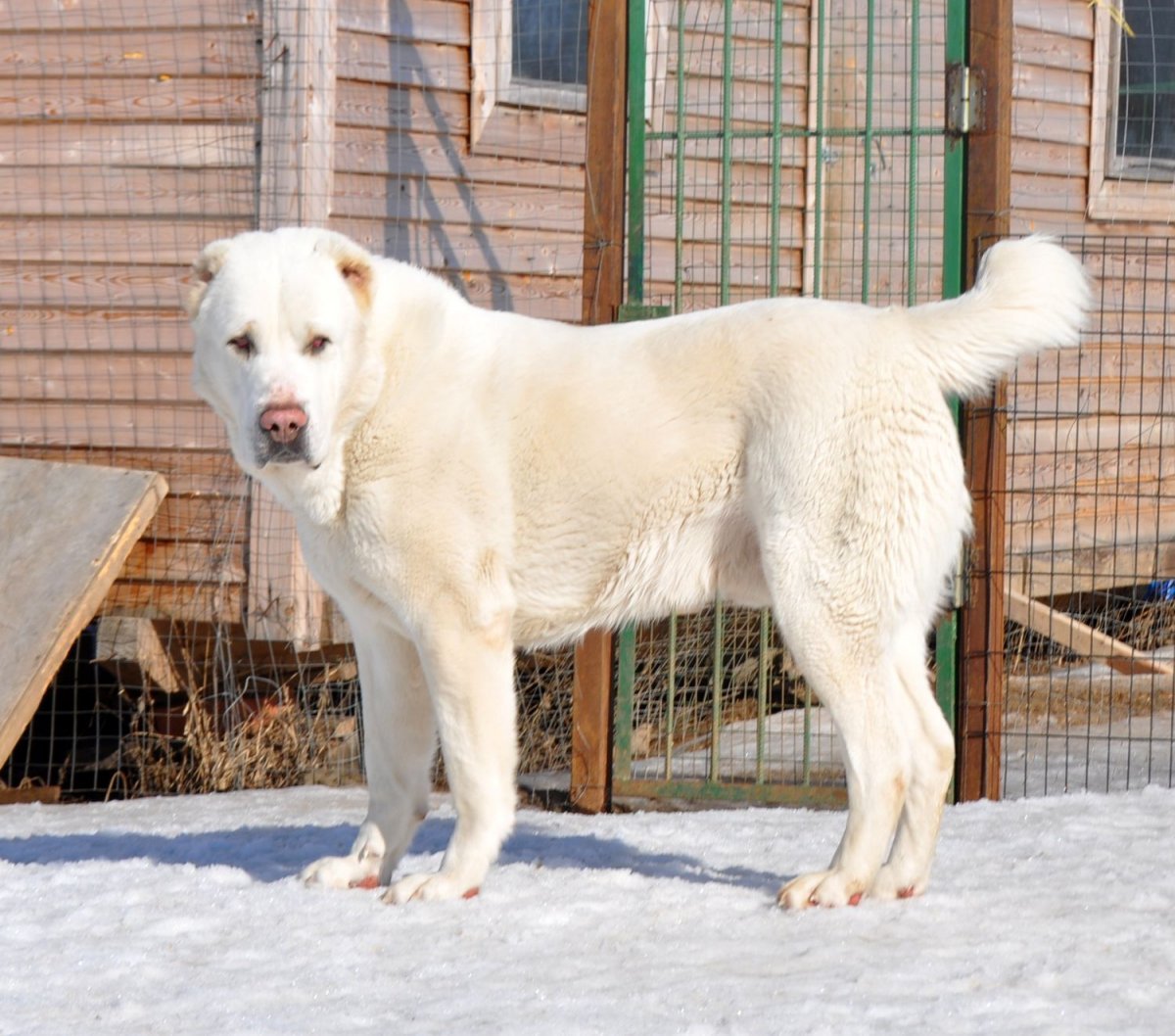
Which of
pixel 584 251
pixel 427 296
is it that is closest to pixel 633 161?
pixel 584 251

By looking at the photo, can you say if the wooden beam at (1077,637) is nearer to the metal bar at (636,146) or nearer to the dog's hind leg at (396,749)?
the metal bar at (636,146)

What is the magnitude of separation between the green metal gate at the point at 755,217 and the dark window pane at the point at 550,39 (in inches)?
13.2

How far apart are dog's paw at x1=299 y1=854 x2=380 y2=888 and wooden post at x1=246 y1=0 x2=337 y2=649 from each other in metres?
2.62

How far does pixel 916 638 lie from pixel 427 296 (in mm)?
1568

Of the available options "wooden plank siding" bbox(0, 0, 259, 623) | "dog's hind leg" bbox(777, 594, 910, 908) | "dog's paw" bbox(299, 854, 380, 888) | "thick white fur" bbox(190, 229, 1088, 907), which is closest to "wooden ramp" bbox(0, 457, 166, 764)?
"wooden plank siding" bbox(0, 0, 259, 623)

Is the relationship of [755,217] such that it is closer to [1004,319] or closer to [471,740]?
[1004,319]

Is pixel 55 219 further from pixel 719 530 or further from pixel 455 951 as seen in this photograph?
pixel 455 951

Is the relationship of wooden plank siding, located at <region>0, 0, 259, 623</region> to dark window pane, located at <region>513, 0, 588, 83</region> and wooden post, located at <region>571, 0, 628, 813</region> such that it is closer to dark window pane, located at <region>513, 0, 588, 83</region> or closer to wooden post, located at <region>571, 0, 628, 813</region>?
dark window pane, located at <region>513, 0, 588, 83</region>

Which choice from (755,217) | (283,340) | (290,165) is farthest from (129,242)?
(283,340)

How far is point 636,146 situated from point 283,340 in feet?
7.23

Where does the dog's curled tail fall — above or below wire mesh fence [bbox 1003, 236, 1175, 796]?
above

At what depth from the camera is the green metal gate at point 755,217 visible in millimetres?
5590

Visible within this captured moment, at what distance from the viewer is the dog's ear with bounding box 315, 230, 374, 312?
3.92 meters

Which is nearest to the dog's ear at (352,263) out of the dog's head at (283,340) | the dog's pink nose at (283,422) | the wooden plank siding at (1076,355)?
the dog's head at (283,340)
